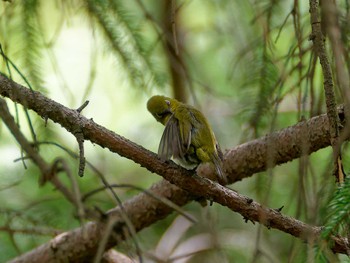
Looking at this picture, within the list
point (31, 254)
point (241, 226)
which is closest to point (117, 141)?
point (31, 254)

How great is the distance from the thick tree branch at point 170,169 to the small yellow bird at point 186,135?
14 cm

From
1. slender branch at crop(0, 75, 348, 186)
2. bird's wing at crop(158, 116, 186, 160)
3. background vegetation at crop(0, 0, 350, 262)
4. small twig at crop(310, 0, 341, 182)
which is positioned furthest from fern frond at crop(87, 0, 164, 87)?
small twig at crop(310, 0, 341, 182)

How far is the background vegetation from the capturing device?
1.93 m

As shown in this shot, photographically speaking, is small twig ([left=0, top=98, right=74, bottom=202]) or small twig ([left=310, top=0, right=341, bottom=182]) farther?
small twig ([left=310, top=0, right=341, bottom=182])

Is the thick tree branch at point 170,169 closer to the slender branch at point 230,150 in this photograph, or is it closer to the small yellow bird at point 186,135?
Answer: the slender branch at point 230,150

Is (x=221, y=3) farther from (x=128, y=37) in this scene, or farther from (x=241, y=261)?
(x=241, y=261)

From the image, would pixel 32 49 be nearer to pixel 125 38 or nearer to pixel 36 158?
pixel 125 38

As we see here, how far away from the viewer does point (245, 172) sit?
8.18ft

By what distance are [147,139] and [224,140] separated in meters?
0.75

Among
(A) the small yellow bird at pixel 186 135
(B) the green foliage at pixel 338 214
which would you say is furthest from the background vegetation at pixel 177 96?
(A) the small yellow bird at pixel 186 135

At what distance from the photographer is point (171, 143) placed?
217 cm

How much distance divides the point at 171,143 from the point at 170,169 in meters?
0.23

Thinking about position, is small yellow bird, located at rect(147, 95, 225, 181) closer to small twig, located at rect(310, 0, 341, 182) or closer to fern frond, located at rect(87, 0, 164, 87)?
fern frond, located at rect(87, 0, 164, 87)

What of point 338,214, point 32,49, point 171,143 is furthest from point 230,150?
point 338,214
